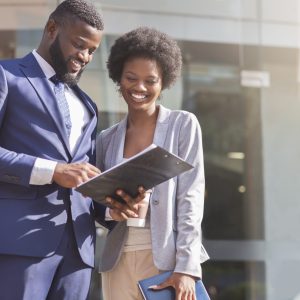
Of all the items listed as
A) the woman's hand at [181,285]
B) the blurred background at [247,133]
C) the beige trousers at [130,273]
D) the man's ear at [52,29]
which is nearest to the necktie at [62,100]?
the man's ear at [52,29]

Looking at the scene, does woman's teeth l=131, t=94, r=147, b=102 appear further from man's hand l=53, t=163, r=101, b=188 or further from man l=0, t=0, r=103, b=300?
man's hand l=53, t=163, r=101, b=188

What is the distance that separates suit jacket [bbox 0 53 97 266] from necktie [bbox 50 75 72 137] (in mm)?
49

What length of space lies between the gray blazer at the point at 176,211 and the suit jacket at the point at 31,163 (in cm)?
22

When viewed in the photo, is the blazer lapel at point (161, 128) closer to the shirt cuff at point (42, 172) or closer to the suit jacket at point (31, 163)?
the suit jacket at point (31, 163)

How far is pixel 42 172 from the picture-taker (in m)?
2.36

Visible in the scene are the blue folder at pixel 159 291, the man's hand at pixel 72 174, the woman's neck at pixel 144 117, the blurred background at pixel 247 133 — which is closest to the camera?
the man's hand at pixel 72 174

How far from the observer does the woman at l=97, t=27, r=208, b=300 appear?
8.39ft

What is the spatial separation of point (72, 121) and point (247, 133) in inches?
154

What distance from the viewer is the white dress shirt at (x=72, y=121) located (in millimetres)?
2361

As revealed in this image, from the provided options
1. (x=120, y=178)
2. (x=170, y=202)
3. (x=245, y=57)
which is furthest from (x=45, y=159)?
(x=245, y=57)

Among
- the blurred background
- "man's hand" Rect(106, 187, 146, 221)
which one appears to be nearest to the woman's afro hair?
"man's hand" Rect(106, 187, 146, 221)

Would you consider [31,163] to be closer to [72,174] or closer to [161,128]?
[72,174]

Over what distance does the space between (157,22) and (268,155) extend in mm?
1643

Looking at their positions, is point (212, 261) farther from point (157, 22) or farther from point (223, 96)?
point (157, 22)
